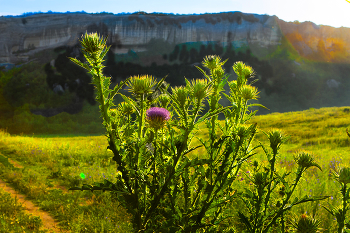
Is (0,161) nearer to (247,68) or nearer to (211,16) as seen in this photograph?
(247,68)

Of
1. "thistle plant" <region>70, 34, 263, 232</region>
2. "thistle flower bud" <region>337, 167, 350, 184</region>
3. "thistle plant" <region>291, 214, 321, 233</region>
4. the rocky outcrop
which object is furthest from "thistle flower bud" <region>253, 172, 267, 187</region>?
the rocky outcrop

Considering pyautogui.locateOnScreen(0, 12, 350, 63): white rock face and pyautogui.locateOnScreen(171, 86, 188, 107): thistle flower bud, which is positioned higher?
pyautogui.locateOnScreen(0, 12, 350, 63): white rock face

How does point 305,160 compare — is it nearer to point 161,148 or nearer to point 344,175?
point 344,175

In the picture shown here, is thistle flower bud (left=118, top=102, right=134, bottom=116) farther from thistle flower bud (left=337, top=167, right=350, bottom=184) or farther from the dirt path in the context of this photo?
the dirt path

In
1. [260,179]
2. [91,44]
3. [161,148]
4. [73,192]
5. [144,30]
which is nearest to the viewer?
[91,44]

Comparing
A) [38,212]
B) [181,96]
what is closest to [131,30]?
[38,212]

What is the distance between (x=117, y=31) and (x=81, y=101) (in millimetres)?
22585

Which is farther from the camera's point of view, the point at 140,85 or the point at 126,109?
the point at 126,109

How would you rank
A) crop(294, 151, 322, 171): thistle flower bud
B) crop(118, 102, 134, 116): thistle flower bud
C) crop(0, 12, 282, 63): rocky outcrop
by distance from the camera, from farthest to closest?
1. crop(0, 12, 282, 63): rocky outcrop
2. crop(118, 102, 134, 116): thistle flower bud
3. crop(294, 151, 322, 171): thistle flower bud

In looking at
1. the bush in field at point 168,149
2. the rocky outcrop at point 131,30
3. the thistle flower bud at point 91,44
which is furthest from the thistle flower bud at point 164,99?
the rocky outcrop at point 131,30

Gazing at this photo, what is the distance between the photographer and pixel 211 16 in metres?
58.8

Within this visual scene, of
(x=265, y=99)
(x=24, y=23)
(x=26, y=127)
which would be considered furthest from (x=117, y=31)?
(x=265, y=99)

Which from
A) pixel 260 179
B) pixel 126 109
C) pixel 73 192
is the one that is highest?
pixel 126 109

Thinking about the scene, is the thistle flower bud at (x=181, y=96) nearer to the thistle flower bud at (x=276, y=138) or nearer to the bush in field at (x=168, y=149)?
the bush in field at (x=168, y=149)
